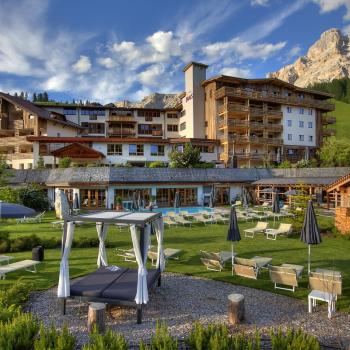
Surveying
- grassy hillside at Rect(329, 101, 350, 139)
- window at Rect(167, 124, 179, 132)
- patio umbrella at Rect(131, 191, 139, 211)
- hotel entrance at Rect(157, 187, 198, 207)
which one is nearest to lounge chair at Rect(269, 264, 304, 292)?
patio umbrella at Rect(131, 191, 139, 211)

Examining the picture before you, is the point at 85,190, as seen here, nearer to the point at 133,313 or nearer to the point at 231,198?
the point at 231,198

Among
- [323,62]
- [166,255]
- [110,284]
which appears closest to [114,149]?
[166,255]

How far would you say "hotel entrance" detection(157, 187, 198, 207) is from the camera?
35.7 m

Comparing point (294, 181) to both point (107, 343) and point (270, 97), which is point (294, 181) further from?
point (107, 343)

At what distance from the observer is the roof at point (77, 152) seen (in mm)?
37906

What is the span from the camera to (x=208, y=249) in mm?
15711

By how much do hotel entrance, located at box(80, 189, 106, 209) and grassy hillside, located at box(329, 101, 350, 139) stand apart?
7134 centimetres

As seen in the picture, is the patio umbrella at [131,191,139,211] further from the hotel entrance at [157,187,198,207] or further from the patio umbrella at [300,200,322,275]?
the patio umbrella at [300,200,322,275]

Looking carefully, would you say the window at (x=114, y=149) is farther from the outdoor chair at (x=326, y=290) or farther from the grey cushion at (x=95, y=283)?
the outdoor chair at (x=326, y=290)

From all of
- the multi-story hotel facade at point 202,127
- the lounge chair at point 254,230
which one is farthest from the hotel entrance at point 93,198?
the lounge chair at point 254,230

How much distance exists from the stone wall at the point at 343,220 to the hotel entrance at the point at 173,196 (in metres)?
19.0

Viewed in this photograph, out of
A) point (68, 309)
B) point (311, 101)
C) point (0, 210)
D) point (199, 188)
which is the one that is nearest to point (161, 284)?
point (68, 309)

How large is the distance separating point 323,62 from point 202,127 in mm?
159888

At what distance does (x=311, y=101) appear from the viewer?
52281 mm
